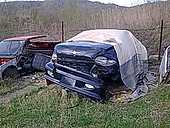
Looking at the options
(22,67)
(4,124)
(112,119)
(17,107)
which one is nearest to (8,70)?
(22,67)

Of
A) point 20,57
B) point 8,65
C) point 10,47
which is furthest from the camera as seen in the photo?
point 10,47

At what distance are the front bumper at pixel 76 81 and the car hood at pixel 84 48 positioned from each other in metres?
0.40

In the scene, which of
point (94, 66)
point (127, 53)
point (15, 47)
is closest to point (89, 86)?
point (94, 66)

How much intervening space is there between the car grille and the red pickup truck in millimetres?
3209

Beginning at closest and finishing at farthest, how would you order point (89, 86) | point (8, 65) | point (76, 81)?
point (89, 86) → point (76, 81) → point (8, 65)

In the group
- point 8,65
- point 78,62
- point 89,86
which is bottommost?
point 8,65

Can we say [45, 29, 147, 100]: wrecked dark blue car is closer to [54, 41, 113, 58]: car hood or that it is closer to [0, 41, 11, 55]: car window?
[54, 41, 113, 58]: car hood

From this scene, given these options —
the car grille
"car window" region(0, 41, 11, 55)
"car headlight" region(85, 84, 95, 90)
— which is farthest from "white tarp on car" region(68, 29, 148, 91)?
"car window" region(0, 41, 11, 55)

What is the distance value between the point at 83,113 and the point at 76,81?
4.62 feet

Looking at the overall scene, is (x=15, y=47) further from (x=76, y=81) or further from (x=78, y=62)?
(x=76, y=81)

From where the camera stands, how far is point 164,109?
650cm

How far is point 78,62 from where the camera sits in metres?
8.33

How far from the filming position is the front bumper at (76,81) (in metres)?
7.75

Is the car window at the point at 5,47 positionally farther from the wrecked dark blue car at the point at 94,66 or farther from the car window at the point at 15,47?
the wrecked dark blue car at the point at 94,66
